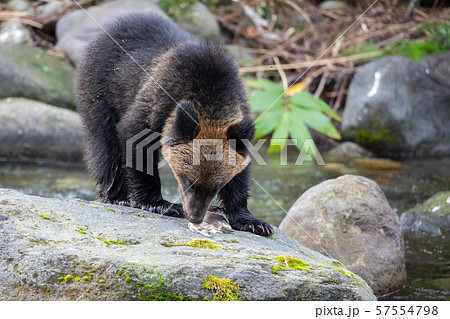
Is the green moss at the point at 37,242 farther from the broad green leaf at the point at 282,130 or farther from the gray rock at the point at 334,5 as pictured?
the gray rock at the point at 334,5

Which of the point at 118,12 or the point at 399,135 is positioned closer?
the point at 399,135

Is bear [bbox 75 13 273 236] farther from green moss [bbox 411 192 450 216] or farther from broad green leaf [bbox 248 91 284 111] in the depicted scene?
green moss [bbox 411 192 450 216]

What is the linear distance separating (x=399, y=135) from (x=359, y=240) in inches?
287

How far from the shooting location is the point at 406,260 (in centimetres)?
883

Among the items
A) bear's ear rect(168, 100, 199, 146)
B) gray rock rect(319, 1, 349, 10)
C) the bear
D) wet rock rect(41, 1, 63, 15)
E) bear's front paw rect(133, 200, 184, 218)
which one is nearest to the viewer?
bear's ear rect(168, 100, 199, 146)

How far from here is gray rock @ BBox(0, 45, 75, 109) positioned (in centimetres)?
1451

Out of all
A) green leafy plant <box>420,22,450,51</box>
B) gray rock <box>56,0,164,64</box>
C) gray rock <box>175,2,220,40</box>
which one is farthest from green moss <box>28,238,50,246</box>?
green leafy plant <box>420,22,450,51</box>

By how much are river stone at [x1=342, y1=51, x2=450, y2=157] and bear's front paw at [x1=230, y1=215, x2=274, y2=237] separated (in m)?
8.27

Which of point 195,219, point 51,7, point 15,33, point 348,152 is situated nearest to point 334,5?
point 348,152

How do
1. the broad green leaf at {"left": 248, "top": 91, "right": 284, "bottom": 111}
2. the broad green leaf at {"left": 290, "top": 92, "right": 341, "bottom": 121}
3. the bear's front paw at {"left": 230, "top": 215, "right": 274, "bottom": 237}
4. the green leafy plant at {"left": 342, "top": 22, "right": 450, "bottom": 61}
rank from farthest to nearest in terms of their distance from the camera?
the green leafy plant at {"left": 342, "top": 22, "right": 450, "bottom": 61} < the broad green leaf at {"left": 248, "top": 91, "right": 284, "bottom": 111} < the broad green leaf at {"left": 290, "top": 92, "right": 341, "bottom": 121} < the bear's front paw at {"left": 230, "top": 215, "right": 274, "bottom": 237}

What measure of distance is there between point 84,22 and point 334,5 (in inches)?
286

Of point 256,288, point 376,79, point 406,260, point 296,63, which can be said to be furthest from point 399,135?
point 256,288

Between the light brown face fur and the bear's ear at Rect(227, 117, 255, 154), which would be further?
the bear's ear at Rect(227, 117, 255, 154)

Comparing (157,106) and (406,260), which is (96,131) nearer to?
(157,106)
